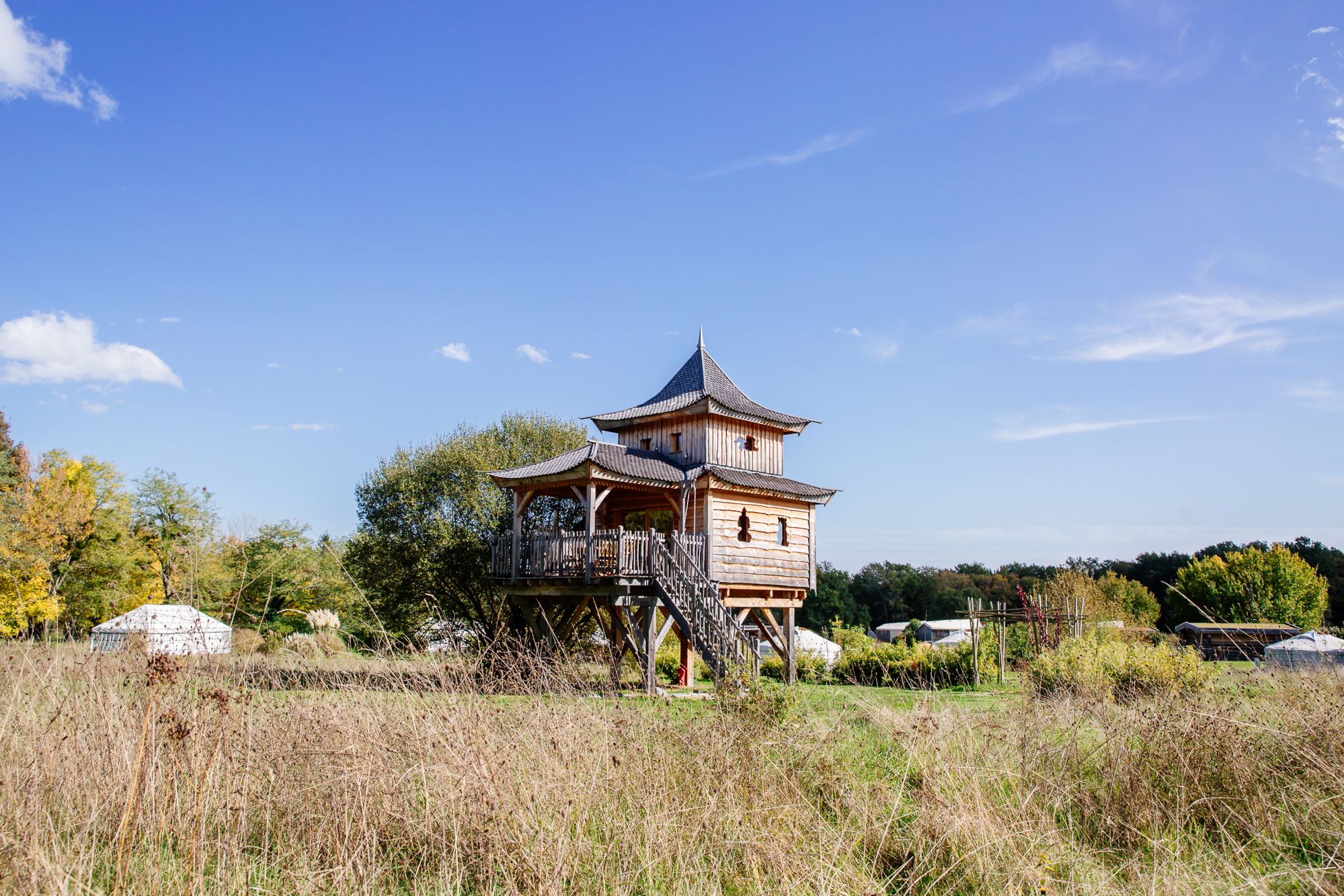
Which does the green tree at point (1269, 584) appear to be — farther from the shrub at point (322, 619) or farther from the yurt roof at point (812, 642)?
the shrub at point (322, 619)

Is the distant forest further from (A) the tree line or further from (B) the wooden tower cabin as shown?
(B) the wooden tower cabin

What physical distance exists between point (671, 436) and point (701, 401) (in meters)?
1.70

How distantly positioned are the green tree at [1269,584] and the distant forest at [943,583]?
9.51m

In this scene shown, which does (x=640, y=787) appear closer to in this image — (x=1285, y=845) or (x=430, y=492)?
(x=1285, y=845)

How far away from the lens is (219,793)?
569 centimetres

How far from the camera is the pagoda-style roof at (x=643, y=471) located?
739 inches

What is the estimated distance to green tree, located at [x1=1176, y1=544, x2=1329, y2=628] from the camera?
4994cm

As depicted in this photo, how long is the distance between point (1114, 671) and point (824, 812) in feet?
36.7

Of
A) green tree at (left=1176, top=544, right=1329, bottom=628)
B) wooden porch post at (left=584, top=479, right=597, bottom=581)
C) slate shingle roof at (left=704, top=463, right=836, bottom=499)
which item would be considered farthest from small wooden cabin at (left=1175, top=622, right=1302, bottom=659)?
wooden porch post at (left=584, top=479, right=597, bottom=581)

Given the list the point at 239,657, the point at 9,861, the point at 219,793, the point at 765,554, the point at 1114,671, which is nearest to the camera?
the point at 9,861

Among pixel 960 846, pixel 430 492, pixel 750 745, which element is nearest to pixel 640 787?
pixel 750 745

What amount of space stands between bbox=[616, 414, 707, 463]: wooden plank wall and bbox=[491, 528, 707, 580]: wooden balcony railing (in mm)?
2483

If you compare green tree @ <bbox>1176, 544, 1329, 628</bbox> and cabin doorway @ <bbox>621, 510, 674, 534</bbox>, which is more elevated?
cabin doorway @ <bbox>621, 510, 674, 534</bbox>

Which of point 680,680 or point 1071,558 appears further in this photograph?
point 1071,558
